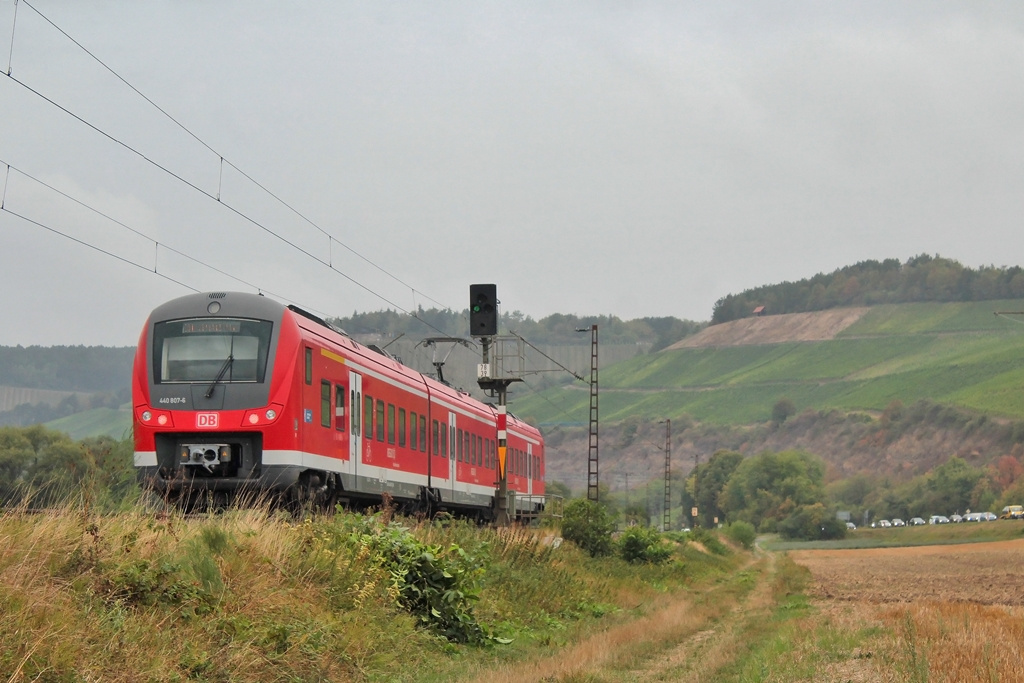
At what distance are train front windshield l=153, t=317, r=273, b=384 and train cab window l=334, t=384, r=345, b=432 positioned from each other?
2501mm

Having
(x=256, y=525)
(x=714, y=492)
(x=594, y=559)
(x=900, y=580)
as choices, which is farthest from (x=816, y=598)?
(x=714, y=492)

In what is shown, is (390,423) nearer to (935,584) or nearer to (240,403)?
(240,403)

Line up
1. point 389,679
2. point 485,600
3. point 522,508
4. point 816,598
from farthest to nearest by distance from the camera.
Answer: point 522,508 → point 816,598 → point 485,600 → point 389,679

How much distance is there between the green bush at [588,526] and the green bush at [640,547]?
188 centimetres

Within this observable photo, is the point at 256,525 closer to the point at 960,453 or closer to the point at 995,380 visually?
the point at 960,453

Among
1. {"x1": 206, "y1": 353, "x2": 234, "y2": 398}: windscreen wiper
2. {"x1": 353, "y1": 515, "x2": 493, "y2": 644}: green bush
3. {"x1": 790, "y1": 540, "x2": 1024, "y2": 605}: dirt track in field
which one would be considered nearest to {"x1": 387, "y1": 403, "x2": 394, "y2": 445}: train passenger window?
{"x1": 206, "y1": 353, "x2": 234, "y2": 398}: windscreen wiper

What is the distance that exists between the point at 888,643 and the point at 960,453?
174 meters

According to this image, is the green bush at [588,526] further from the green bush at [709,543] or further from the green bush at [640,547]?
the green bush at [709,543]

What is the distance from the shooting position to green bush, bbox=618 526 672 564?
36.4 meters

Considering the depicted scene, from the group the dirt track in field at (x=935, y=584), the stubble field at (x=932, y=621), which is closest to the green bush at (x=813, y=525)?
the dirt track in field at (x=935, y=584)

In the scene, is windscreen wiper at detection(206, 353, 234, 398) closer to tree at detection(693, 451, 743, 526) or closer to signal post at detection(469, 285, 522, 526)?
signal post at detection(469, 285, 522, 526)

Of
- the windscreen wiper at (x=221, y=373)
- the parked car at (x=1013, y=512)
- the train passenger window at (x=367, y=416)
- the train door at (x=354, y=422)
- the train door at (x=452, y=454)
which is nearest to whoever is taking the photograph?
the windscreen wiper at (x=221, y=373)

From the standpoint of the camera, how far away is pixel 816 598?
1201 inches

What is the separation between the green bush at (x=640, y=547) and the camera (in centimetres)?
3644
